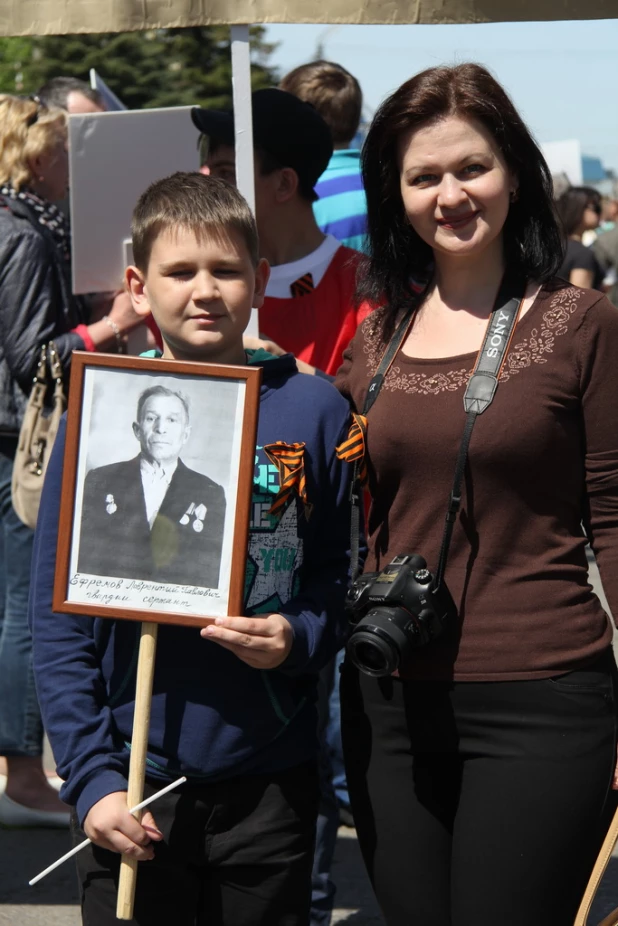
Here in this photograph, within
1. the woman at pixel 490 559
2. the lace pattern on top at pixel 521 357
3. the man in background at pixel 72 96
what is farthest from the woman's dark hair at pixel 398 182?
the man in background at pixel 72 96

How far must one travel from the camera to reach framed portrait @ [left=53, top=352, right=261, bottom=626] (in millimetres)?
2033

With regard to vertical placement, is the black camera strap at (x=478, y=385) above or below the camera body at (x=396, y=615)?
above

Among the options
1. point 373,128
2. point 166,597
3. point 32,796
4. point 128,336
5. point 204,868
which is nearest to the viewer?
point 166,597

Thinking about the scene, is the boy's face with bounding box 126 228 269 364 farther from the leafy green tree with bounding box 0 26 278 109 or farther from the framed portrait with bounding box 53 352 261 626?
the leafy green tree with bounding box 0 26 278 109

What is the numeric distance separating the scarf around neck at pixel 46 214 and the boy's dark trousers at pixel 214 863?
7.73 feet

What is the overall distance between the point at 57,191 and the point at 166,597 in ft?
8.51

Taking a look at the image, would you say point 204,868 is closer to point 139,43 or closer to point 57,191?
point 57,191

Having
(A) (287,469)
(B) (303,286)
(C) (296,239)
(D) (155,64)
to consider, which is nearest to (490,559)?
(A) (287,469)

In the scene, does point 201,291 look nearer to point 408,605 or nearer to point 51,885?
point 408,605

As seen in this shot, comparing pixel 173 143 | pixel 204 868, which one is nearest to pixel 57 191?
pixel 173 143

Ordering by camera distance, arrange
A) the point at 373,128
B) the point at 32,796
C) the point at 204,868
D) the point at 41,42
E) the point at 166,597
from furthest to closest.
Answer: the point at 41,42, the point at 32,796, the point at 373,128, the point at 204,868, the point at 166,597

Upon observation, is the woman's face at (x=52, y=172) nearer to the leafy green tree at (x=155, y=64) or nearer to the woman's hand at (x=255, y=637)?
the woman's hand at (x=255, y=637)

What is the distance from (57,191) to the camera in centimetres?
429

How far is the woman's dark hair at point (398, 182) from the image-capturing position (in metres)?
2.33
